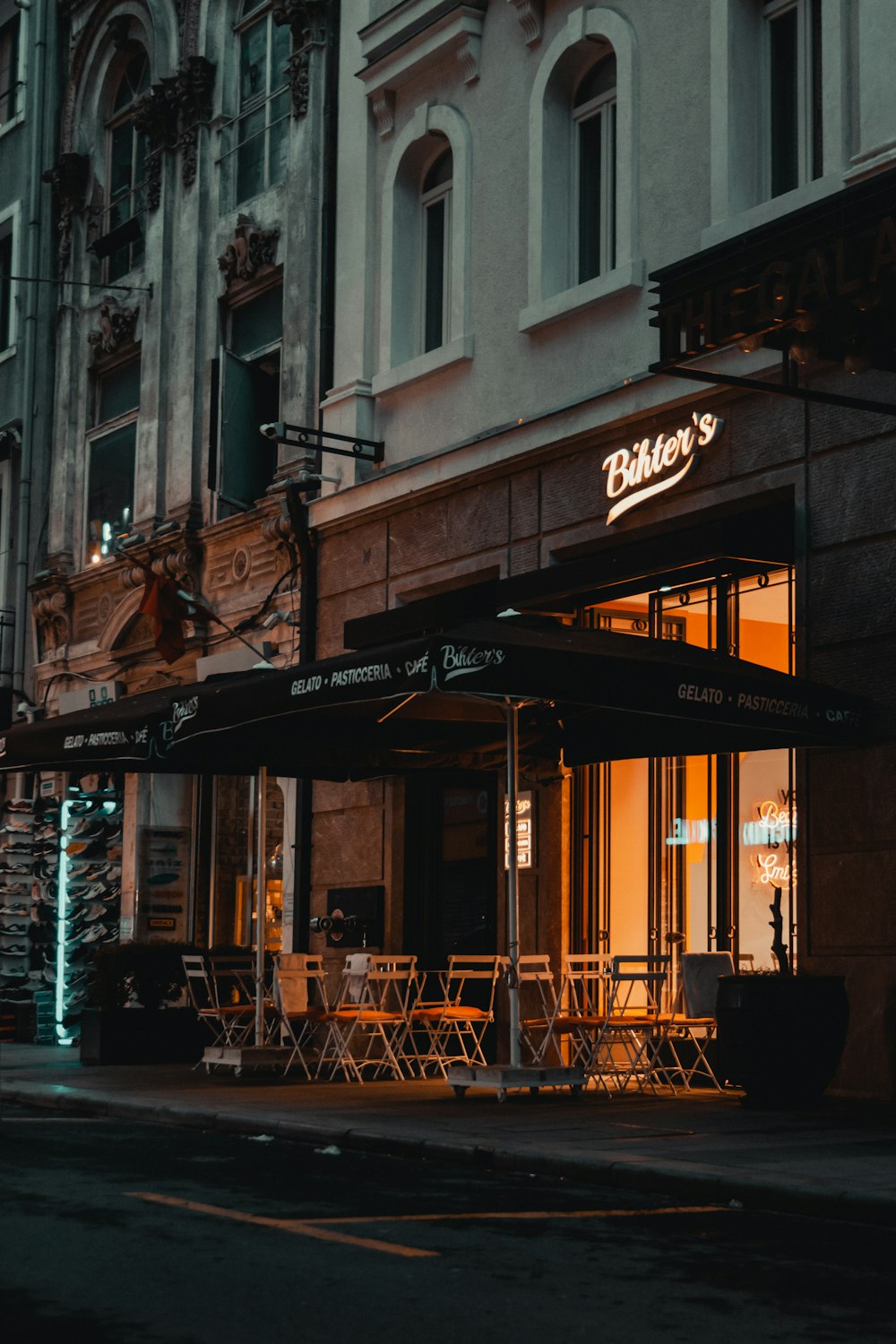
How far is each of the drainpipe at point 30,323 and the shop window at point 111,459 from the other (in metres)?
1.29

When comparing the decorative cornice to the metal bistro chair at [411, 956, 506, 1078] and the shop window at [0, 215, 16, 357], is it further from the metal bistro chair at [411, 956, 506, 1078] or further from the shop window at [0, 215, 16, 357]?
the shop window at [0, 215, 16, 357]

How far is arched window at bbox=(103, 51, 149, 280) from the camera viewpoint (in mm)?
23453

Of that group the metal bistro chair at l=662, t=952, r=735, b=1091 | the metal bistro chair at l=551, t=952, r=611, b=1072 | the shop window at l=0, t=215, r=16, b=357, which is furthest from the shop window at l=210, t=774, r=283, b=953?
the shop window at l=0, t=215, r=16, b=357

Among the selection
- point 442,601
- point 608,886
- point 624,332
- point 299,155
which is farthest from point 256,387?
point 608,886

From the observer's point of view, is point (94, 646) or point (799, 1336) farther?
point (94, 646)

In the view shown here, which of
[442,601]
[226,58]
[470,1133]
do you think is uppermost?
[226,58]

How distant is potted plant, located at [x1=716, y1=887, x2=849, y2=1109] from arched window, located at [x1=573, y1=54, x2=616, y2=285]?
262 inches

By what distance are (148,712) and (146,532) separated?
7708 millimetres

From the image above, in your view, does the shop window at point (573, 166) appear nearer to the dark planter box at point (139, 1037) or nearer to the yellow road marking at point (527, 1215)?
the dark planter box at point (139, 1037)

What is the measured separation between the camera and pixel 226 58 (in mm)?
21812

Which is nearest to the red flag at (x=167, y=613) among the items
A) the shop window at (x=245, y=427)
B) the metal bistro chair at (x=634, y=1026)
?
the shop window at (x=245, y=427)

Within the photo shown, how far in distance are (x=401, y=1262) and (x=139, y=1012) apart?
1119 centimetres

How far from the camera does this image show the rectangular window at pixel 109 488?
23.2m

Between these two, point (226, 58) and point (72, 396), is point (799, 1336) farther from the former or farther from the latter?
point (72, 396)
